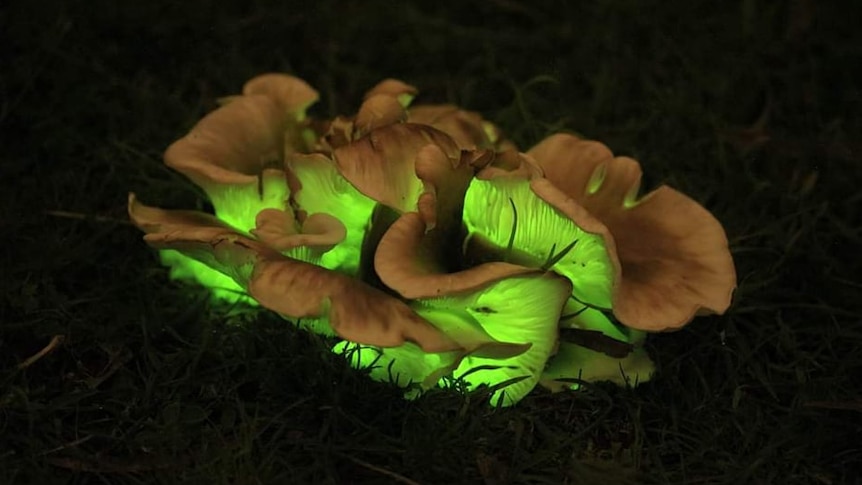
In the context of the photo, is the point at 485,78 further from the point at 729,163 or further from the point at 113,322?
the point at 113,322

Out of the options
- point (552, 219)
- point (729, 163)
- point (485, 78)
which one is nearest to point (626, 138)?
point (729, 163)

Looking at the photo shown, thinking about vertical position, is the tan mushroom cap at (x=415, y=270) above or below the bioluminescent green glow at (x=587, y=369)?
above

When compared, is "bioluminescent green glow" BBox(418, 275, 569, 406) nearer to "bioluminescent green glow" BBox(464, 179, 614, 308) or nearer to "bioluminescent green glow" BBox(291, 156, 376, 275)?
"bioluminescent green glow" BBox(464, 179, 614, 308)

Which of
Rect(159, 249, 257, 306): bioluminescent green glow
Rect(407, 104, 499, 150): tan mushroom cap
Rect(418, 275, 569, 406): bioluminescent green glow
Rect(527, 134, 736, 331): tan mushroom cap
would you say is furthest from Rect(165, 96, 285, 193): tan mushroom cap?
Rect(527, 134, 736, 331): tan mushroom cap

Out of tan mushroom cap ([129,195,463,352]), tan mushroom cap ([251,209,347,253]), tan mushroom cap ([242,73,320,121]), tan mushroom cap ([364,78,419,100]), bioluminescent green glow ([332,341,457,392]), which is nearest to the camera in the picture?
tan mushroom cap ([129,195,463,352])

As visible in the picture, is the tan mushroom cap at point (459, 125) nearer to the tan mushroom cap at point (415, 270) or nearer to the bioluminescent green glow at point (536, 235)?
the bioluminescent green glow at point (536, 235)

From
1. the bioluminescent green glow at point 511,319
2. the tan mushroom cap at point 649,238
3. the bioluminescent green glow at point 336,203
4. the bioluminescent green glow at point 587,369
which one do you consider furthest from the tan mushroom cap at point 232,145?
the bioluminescent green glow at point 587,369
